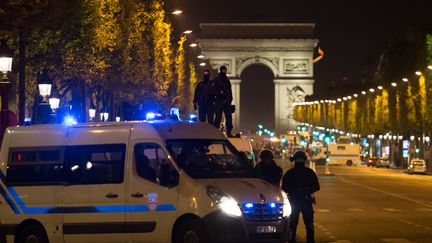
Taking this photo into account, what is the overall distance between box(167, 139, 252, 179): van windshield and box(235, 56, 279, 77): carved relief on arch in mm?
138692

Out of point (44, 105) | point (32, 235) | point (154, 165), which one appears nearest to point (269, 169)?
point (154, 165)

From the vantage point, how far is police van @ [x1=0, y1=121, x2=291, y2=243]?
55.2 feet

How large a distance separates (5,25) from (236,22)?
132 meters

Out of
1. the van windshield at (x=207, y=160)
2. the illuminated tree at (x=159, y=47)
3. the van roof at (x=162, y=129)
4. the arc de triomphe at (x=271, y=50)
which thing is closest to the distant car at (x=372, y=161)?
the illuminated tree at (x=159, y=47)

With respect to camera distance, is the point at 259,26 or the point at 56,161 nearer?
the point at 56,161

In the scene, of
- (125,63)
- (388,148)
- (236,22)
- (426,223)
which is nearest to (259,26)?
(236,22)

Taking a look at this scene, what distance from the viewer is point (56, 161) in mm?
18750

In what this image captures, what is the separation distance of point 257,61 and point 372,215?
129m

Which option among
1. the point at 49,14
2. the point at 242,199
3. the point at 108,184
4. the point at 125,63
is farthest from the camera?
the point at 125,63

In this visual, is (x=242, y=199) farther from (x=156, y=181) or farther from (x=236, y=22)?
(x=236, y=22)

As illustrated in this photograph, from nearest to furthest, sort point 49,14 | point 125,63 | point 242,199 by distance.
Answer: point 242,199, point 49,14, point 125,63

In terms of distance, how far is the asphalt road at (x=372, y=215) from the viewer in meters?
23.7

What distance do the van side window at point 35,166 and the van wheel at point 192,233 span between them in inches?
99.9

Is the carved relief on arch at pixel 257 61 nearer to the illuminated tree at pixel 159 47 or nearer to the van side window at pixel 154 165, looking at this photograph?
the illuminated tree at pixel 159 47
